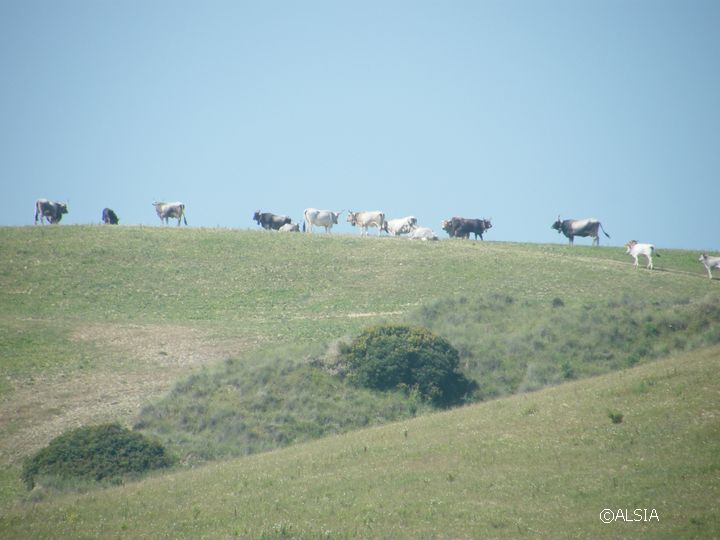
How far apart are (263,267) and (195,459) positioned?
29941 mm

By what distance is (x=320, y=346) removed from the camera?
34.9 m

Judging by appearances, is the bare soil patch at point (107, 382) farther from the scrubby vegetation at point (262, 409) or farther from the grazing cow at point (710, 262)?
the grazing cow at point (710, 262)

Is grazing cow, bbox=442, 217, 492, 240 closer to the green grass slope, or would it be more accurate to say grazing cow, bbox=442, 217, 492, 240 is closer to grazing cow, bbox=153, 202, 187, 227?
grazing cow, bbox=153, 202, 187, 227

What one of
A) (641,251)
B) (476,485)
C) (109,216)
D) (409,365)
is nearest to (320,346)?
(409,365)

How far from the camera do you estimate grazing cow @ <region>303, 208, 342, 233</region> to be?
236 feet

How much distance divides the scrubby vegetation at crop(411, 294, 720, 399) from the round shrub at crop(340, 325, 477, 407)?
48.5 inches

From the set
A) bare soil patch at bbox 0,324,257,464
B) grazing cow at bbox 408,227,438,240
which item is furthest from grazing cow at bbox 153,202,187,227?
bare soil patch at bbox 0,324,257,464

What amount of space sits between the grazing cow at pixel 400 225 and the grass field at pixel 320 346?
29.9 feet

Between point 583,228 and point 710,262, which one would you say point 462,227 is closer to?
point 583,228

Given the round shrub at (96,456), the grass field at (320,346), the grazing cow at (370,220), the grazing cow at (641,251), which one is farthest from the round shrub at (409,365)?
the grazing cow at (370,220)

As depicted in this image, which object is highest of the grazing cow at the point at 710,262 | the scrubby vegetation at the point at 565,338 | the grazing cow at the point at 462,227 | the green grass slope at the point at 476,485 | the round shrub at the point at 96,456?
the grazing cow at the point at 462,227

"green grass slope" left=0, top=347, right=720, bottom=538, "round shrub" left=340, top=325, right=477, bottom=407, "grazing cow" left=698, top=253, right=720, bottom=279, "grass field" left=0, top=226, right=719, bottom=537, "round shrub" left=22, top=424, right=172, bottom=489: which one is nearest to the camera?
"green grass slope" left=0, top=347, right=720, bottom=538

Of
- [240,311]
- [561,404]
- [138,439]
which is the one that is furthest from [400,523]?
[240,311]

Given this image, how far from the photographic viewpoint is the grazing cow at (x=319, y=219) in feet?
236
